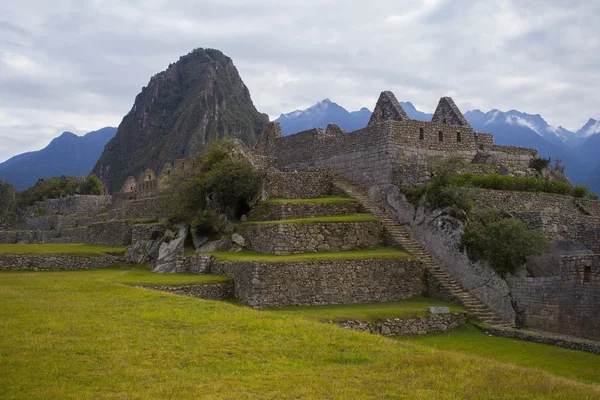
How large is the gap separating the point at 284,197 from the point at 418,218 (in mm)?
6986

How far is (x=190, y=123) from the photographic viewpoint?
162 meters

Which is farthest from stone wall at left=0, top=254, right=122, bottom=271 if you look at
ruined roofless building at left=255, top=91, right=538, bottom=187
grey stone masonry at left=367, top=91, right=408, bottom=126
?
grey stone masonry at left=367, top=91, right=408, bottom=126

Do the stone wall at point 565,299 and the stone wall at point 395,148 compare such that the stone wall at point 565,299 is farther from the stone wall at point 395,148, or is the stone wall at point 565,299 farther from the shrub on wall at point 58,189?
the shrub on wall at point 58,189

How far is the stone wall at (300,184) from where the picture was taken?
28188mm

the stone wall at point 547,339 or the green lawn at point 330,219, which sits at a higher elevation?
the green lawn at point 330,219

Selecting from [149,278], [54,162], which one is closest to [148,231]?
[149,278]

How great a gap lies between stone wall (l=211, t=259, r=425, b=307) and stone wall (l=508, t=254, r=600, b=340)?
4.02 m

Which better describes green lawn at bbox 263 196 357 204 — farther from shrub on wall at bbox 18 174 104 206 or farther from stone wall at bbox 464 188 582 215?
shrub on wall at bbox 18 174 104 206

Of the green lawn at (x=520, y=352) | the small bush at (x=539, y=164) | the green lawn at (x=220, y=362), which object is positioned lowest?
the green lawn at (x=520, y=352)

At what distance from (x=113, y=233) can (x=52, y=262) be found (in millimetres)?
7810

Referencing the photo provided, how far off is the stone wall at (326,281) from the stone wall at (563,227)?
4.72 m

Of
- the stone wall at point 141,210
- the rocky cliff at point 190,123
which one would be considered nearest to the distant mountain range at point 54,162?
the rocky cliff at point 190,123

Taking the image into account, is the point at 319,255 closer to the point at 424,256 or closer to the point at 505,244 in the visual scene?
the point at 424,256

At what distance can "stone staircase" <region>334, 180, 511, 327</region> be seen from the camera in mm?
19797
